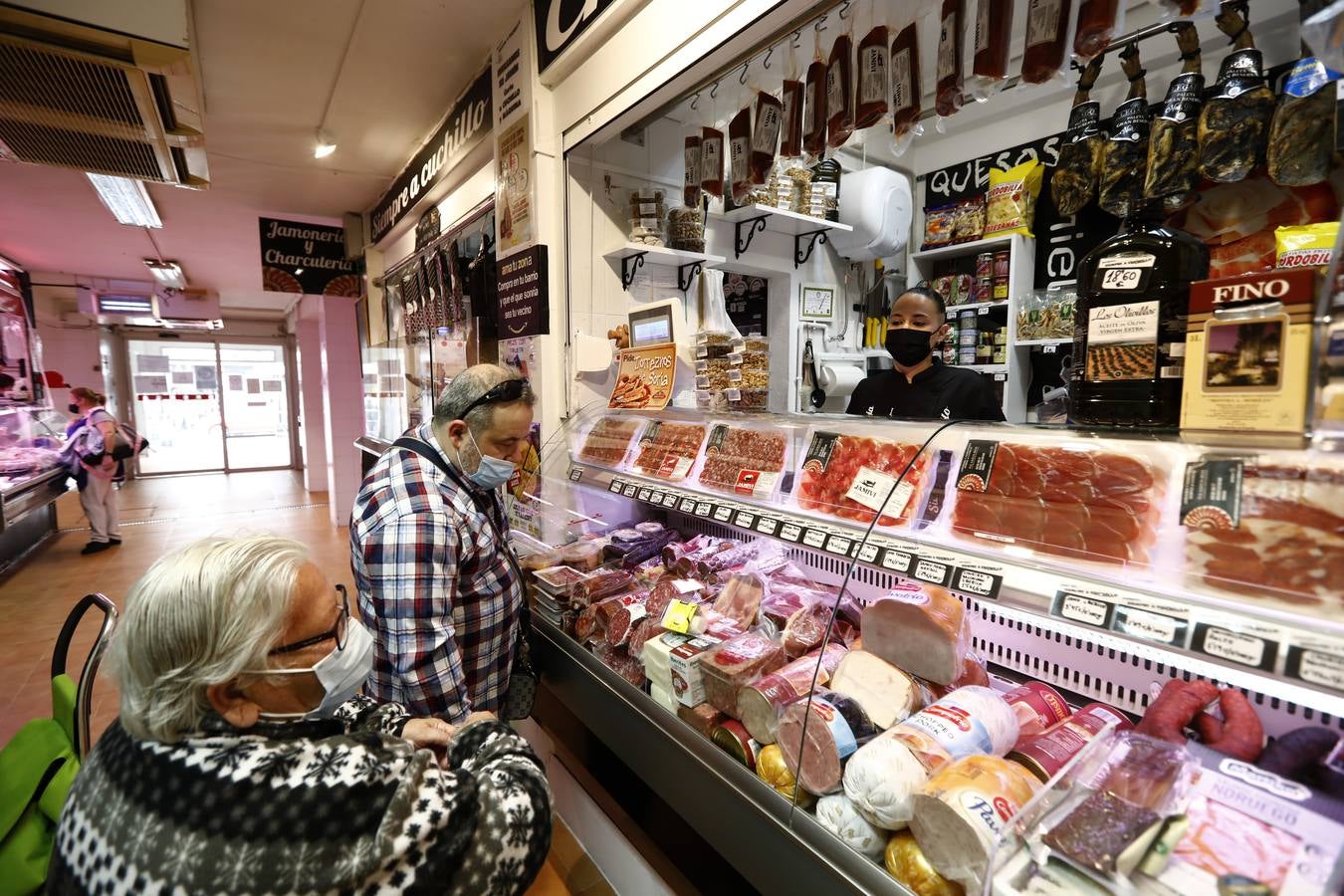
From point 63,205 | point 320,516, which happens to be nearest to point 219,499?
point 320,516

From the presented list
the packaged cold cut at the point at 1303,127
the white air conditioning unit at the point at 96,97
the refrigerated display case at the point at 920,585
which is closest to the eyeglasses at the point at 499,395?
the refrigerated display case at the point at 920,585

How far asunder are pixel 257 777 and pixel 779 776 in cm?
100

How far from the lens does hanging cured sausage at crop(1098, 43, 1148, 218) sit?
184cm

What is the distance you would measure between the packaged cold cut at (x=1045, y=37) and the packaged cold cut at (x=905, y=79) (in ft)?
1.17

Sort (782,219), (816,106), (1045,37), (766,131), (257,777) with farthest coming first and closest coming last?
(782,219) → (766,131) → (816,106) → (1045,37) → (257,777)

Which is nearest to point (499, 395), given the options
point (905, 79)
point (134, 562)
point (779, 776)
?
point (779, 776)

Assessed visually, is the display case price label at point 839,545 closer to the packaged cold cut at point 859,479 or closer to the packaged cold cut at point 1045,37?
the packaged cold cut at point 859,479

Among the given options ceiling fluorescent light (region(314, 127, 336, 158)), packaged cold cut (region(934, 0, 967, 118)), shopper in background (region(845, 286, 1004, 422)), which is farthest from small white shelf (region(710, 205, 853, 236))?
ceiling fluorescent light (region(314, 127, 336, 158))

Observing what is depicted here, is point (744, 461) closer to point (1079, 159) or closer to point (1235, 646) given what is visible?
point (1235, 646)

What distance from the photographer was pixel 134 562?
671 centimetres

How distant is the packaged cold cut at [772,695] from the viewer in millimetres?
1490

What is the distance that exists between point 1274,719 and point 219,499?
12579mm

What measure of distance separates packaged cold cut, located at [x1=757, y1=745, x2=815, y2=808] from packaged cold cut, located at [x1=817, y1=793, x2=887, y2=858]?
63 mm

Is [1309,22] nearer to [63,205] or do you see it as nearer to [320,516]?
[63,205]
